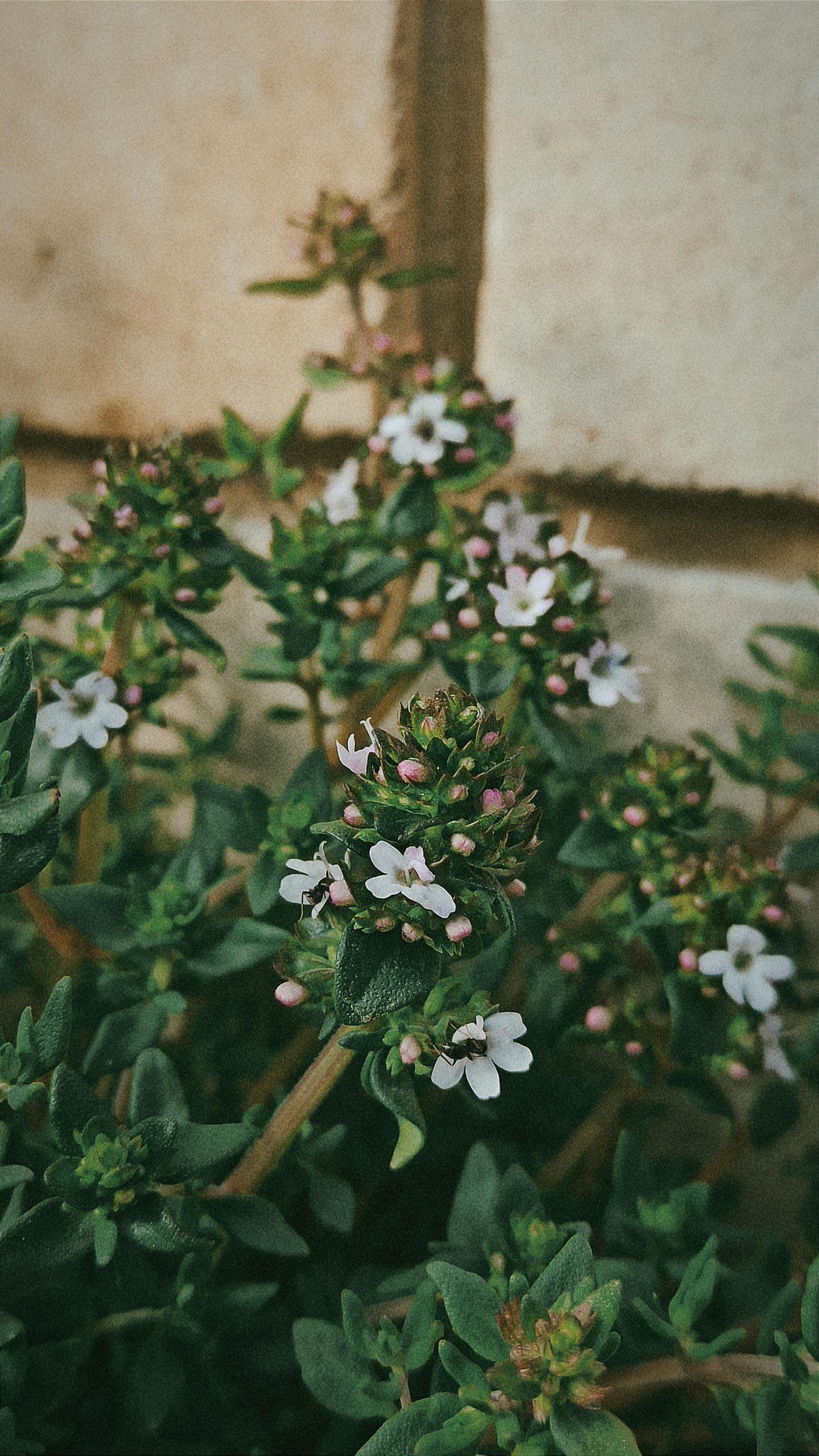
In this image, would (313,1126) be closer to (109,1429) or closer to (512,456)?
(109,1429)

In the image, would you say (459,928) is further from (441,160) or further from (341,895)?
(441,160)

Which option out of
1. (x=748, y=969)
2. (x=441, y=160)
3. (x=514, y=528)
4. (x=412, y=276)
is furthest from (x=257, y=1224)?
(x=441, y=160)

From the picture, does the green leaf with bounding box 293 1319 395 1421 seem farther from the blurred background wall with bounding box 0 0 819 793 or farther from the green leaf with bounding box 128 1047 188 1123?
the blurred background wall with bounding box 0 0 819 793

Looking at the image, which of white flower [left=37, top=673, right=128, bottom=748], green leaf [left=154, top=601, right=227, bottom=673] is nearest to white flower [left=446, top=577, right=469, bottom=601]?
green leaf [left=154, top=601, right=227, bottom=673]

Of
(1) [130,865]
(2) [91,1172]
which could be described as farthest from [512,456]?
(2) [91,1172]

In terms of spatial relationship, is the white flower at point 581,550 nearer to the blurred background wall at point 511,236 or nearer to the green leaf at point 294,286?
the blurred background wall at point 511,236

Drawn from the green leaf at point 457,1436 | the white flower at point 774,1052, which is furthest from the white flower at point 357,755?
the white flower at point 774,1052
